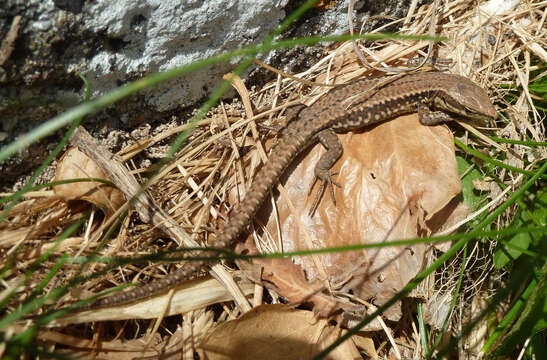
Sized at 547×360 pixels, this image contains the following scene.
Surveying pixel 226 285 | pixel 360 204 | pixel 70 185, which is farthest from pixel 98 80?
pixel 360 204

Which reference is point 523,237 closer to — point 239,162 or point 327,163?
point 327,163

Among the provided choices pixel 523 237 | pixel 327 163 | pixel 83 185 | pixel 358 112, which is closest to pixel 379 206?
pixel 327 163

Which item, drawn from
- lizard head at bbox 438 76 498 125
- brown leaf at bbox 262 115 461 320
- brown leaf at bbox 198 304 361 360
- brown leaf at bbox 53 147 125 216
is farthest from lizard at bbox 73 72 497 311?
brown leaf at bbox 53 147 125 216

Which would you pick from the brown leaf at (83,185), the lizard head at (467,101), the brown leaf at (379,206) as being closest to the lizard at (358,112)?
the lizard head at (467,101)

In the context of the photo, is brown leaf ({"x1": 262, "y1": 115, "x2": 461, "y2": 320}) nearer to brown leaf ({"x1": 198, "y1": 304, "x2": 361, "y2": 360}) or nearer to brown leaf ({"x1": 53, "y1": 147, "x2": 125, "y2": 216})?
brown leaf ({"x1": 198, "y1": 304, "x2": 361, "y2": 360})

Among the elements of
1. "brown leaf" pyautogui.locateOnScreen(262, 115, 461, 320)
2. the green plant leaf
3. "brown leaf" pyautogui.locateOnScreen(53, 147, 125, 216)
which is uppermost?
"brown leaf" pyautogui.locateOnScreen(53, 147, 125, 216)

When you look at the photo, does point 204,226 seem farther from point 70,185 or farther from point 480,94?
point 480,94
